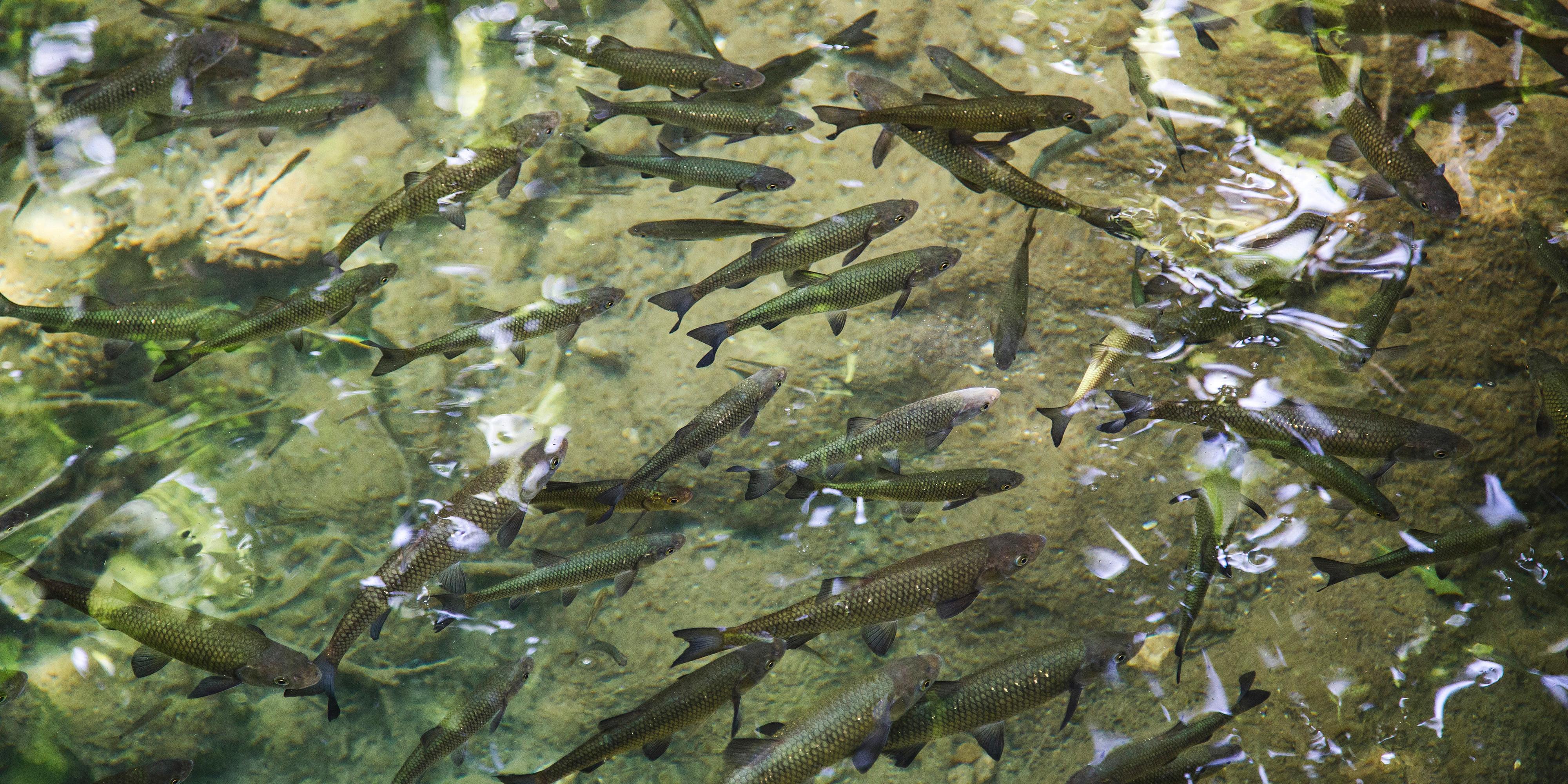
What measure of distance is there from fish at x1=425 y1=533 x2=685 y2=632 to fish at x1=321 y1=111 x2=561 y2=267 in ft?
6.03

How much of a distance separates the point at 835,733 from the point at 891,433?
1.42 m

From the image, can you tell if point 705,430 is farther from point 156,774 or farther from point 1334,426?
→ point 156,774

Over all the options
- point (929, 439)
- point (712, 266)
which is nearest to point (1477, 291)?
point (929, 439)

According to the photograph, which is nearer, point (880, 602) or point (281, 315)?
point (880, 602)

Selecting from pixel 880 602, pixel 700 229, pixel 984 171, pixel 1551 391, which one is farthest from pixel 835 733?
pixel 1551 391

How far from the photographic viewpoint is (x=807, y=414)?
4.58m

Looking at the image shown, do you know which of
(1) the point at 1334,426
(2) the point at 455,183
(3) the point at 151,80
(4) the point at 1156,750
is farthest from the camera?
(3) the point at 151,80

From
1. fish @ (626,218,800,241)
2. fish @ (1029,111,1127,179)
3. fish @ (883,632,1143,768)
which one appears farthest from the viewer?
fish @ (1029,111,1127,179)

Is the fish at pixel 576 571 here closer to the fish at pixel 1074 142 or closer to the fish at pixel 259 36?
the fish at pixel 1074 142

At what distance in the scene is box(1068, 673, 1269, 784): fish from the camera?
360 cm

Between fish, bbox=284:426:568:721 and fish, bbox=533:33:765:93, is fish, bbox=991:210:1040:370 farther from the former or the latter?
fish, bbox=284:426:568:721

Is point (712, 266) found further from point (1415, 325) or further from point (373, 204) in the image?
point (1415, 325)

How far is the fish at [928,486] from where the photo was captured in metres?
3.82

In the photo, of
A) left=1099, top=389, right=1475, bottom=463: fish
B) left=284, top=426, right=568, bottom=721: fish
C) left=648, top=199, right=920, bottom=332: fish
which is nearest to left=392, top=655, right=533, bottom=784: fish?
left=284, top=426, right=568, bottom=721: fish
